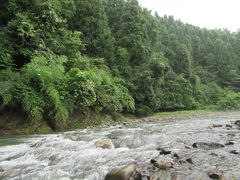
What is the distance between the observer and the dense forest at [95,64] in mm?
15625

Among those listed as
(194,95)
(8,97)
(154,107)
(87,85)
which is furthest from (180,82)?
(8,97)

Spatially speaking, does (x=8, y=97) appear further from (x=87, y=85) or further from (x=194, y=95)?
(x=194, y=95)

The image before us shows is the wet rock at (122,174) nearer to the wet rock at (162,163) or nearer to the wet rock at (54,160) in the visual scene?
the wet rock at (162,163)

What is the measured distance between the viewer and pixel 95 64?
88.9 feet

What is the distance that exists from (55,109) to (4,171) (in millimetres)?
8752

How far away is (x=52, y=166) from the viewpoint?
7051 millimetres

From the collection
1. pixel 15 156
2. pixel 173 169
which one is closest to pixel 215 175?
pixel 173 169

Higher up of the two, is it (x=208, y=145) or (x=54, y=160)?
(x=208, y=145)

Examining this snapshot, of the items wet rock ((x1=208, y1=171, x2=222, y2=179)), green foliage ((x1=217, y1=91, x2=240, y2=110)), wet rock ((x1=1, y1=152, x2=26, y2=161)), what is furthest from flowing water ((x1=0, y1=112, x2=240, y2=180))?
green foliage ((x1=217, y1=91, x2=240, y2=110))

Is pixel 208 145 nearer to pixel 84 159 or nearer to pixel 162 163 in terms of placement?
pixel 162 163

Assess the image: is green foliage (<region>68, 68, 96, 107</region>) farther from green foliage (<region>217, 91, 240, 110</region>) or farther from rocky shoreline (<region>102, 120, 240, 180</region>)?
green foliage (<region>217, 91, 240, 110</region>)

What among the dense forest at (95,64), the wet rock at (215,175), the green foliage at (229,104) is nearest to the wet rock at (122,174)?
the wet rock at (215,175)

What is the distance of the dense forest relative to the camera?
1562cm

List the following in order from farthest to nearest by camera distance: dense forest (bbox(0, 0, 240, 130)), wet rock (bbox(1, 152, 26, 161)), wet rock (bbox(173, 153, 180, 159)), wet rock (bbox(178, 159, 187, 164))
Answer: dense forest (bbox(0, 0, 240, 130)) < wet rock (bbox(1, 152, 26, 161)) < wet rock (bbox(173, 153, 180, 159)) < wet rock (bbox(178, 159, 187, 164))
